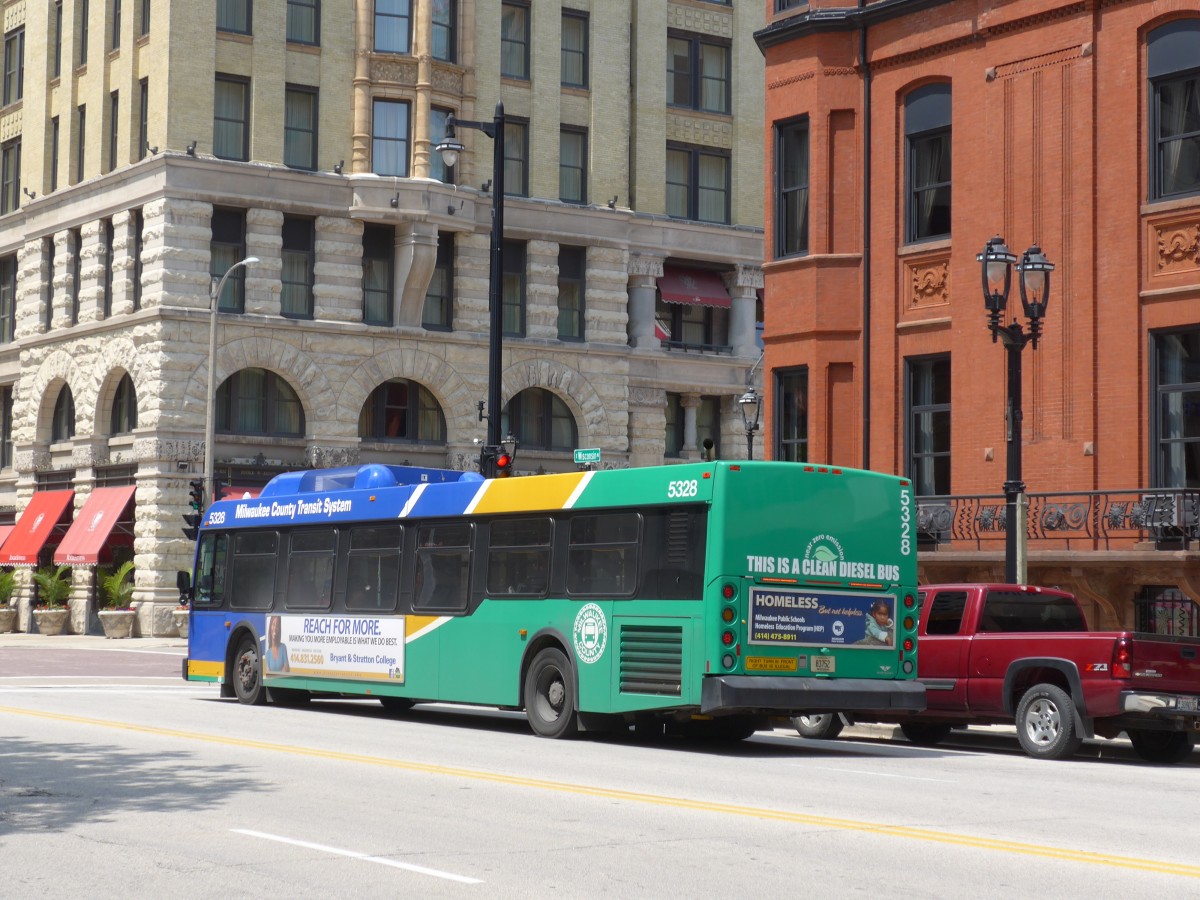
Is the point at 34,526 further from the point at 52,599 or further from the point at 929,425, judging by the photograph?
the point at 929,425

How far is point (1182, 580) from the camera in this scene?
23.8 m

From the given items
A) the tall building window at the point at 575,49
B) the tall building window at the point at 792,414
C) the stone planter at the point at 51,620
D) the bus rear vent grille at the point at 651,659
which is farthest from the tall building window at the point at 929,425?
the stone planter at the point at 51,620

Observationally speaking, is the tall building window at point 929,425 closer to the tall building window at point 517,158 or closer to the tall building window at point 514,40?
the tall building window at point 517,158

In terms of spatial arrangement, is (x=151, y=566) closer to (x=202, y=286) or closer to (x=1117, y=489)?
(x=202, y=286)

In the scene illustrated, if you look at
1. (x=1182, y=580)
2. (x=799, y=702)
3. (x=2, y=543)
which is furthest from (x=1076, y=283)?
(x=2, y=543)

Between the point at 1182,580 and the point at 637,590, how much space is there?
9.03 metres

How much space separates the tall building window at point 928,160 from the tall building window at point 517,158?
24186mm

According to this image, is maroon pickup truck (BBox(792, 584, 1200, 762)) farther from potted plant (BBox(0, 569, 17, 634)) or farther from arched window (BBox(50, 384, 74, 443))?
arched window (BBox(50, 384, 74, 443))

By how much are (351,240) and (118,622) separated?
12.1 metres

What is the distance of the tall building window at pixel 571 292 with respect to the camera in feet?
176

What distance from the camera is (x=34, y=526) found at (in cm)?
5172

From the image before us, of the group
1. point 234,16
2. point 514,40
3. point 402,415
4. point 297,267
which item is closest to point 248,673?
point 297,267

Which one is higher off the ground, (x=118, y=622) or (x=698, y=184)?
(x=698, y=184)

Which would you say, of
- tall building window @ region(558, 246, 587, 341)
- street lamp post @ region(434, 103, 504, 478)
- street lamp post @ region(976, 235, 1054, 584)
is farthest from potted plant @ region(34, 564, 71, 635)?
street lamp post @ region(976, 235, 1054, 584)
